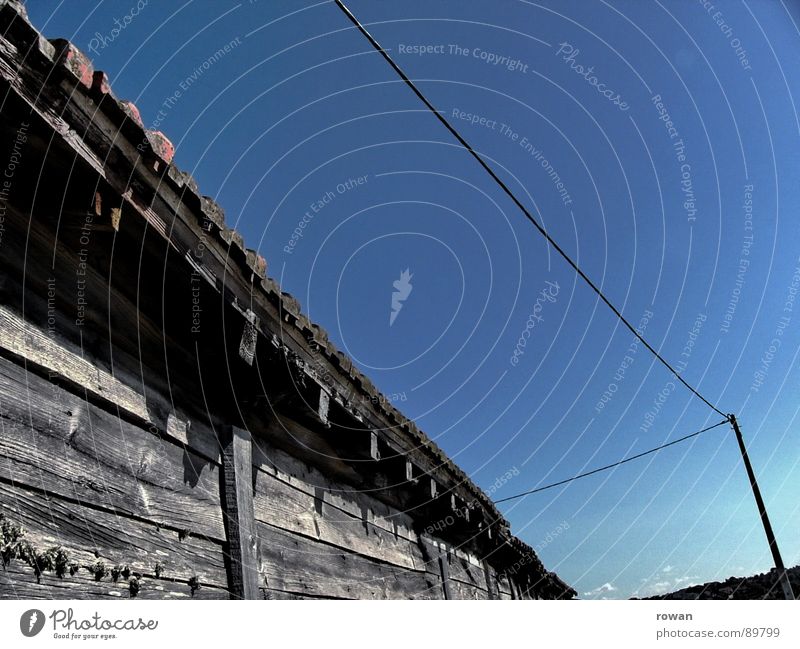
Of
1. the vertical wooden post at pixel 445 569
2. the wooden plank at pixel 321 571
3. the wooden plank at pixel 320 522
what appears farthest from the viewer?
the vertical wooden post at pixel 445 569

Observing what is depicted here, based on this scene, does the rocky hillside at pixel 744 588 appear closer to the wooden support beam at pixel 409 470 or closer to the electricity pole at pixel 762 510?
the electricity pole at pixel 762 510

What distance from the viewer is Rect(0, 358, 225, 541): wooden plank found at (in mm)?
2023

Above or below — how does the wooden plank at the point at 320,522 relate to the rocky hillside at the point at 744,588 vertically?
above

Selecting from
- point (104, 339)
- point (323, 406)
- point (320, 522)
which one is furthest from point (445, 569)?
point (104, 339)

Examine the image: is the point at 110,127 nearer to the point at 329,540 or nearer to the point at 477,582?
the point at 329,540

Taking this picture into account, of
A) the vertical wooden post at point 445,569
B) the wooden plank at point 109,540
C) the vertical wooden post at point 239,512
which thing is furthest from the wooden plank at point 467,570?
the wooden plank at point 109,540

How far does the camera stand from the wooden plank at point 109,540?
6.40ft

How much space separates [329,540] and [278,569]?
33.2 inches

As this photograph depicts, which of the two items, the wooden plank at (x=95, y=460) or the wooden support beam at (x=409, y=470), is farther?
the wooden support beam at (x=409, y=470)

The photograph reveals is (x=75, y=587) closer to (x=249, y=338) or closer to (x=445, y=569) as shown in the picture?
(x=249, y=338)

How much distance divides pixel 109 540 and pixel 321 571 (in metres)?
2.06

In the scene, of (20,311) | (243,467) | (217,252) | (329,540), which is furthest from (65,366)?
(329,540)

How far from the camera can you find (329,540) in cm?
421

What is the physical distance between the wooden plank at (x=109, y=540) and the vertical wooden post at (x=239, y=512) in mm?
88
